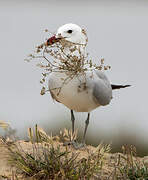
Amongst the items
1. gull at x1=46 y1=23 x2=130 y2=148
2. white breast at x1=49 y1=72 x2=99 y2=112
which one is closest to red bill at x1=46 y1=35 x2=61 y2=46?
gull at x1=46 y1=23 x2=130 y2=148

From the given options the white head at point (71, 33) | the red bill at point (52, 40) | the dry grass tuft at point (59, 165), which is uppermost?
the white head at point (71, 33)

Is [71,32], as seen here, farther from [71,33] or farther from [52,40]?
[52,40]

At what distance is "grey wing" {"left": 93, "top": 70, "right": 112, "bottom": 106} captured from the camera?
4230 mm

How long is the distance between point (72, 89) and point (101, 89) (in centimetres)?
30

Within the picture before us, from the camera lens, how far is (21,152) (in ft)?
11.9

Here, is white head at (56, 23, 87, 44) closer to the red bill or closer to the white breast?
the red bill

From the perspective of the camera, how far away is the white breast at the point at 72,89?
4124 millimetres

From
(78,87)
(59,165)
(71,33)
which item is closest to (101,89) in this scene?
(78,87)

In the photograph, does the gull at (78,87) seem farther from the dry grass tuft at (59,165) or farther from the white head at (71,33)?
the dry grass tuft at (59,165)

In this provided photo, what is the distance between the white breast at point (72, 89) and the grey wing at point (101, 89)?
51mm

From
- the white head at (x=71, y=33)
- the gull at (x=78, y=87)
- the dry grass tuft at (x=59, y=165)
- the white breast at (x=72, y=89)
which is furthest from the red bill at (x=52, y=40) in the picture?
the dry grass tuft at (x=59, y=165)

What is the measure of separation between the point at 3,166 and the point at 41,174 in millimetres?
380

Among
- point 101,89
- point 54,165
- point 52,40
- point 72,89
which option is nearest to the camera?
point 54,165

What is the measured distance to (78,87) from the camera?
13.6 ft
